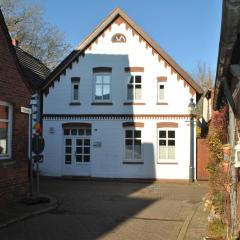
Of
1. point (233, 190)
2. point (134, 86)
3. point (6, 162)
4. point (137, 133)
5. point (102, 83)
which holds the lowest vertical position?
point (233, 190)

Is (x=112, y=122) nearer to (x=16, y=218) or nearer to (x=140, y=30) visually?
(x=140, y=30)

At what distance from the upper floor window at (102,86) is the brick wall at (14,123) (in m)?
10.7

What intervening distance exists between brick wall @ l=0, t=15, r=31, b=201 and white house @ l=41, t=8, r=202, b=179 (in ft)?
34.4

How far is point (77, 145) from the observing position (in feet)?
88.3

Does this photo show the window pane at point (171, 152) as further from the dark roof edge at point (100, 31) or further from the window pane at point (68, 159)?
the window pane at point (68, 159)

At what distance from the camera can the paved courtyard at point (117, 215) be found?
11.1 metres

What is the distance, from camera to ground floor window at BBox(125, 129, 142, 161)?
26.4 meters

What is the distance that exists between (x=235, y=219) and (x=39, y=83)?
20.9 meters

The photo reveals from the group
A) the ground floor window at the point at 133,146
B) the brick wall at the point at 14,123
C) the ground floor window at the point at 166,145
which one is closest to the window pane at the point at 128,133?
the ground floor window at the point at 133,146

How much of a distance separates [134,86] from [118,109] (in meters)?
1.54

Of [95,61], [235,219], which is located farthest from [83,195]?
[235,219]

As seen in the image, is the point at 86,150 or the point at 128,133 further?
the point at 86,150

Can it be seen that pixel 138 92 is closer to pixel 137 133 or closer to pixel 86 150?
pixel 137 133

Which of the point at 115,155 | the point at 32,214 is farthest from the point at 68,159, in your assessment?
the point at 32,214
